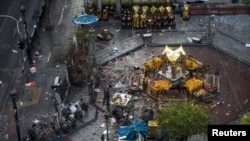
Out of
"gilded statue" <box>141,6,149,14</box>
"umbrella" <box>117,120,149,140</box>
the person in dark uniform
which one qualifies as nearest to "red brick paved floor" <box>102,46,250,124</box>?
"gilded statue" <box>141,6,149,14</box>

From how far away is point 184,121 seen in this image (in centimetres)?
3888

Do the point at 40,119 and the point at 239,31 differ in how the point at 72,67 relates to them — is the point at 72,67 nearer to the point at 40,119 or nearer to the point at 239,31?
the point at 40,119

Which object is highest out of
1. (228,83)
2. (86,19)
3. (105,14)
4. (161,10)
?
(86,19)

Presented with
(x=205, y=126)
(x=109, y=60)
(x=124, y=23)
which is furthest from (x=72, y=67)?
(x=205, y=126)

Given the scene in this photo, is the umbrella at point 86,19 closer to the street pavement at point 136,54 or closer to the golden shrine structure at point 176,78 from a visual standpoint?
the street pavement at point 136,54

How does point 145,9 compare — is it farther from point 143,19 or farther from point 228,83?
point 228,83

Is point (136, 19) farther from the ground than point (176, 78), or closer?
farther from the ground

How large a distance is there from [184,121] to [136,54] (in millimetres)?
14863

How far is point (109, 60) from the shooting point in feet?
170

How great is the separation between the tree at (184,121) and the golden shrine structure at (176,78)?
21.9 ft

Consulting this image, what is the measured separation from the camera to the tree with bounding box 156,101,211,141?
3894 cm

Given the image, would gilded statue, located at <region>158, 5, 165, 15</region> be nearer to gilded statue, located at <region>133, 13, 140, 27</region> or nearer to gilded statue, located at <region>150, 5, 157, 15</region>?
gilded statue, located at <region>150, 5, 157, 15</region>

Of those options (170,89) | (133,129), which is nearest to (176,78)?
(170,89)

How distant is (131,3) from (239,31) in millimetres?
10243
